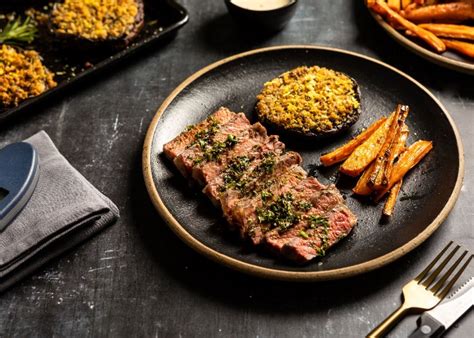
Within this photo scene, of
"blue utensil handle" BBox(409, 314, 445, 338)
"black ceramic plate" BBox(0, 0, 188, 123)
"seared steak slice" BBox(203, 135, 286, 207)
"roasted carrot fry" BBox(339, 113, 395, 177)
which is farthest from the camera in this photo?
"black ceramic plate" BBox(0, 0, 188, 123)

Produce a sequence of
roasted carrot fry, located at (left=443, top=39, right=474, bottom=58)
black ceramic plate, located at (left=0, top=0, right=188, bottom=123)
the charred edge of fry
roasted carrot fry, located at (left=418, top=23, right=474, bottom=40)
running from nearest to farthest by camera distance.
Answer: the charred edge of fry < black ceramic plate, located at (left=0, top=0, right=188, bottom=123) < roasted carrot fry, located at (left=443, top=39, right=474, bottom=58) < roasted carrot fry, located at (left=418, top=23, right=474, bottom=40)

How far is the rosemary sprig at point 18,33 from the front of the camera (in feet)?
17.0

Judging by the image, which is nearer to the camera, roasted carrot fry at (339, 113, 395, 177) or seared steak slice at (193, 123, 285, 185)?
seared steak slice at (193, 123, 285, 185)

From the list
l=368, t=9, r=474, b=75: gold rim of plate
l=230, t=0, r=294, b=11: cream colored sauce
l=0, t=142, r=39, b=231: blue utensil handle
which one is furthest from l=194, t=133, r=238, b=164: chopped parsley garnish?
l=368, t=9, r=474, b=75: gold rim of plate

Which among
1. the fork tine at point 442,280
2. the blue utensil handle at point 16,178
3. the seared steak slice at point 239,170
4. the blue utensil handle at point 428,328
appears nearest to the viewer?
the blue utensil handle at point 428,328

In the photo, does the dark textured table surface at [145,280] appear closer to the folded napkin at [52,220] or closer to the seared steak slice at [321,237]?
the folded napkin at [52,220]

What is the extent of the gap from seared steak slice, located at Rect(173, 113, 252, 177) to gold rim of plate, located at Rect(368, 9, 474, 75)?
1.71 meters

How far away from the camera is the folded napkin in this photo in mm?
3600

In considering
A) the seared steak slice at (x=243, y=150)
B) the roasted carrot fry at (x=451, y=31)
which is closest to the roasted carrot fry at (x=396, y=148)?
the seared steak slice at (x=243, y=150)

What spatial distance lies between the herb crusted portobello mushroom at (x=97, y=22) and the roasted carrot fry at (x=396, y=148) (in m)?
2.37

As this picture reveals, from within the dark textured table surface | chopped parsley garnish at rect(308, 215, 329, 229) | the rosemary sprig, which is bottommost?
the dark textured table surface

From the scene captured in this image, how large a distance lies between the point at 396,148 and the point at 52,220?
231 cm

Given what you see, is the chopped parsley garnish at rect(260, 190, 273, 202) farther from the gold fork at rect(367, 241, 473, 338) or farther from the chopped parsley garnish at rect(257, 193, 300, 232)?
the gold fork at rect(367, 241, 473, 338)

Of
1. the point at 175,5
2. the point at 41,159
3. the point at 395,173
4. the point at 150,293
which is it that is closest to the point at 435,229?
the point at 395,173
